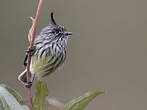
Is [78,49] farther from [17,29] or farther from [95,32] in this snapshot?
[17,29]

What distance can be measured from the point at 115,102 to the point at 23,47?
1.04 meters

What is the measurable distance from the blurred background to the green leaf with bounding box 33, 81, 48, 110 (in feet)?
8.81

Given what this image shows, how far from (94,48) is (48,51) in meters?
2.57

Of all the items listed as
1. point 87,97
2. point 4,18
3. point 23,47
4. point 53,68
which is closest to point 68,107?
point 87,97

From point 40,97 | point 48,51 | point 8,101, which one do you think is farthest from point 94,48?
point 8,101

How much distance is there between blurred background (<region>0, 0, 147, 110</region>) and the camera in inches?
160

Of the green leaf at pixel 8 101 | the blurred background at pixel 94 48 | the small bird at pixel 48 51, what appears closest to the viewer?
the green leaf at pixel 8 101

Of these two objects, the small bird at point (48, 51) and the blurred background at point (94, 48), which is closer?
the small bird at point (48, 51)

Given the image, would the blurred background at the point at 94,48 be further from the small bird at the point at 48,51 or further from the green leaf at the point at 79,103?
the green leaf at the point at 79,103

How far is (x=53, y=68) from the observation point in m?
1.62

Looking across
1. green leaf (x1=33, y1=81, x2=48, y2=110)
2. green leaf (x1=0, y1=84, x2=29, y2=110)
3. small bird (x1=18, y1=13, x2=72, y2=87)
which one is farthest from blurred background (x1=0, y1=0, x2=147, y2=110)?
green leaf (x1=0, y1=84, x2=29, y2=110)

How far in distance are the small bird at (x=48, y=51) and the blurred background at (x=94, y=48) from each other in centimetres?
209

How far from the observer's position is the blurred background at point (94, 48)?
4074 mm

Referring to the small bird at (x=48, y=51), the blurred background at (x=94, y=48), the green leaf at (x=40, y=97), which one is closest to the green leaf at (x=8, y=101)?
the green leaf at (x=40, y=97)
